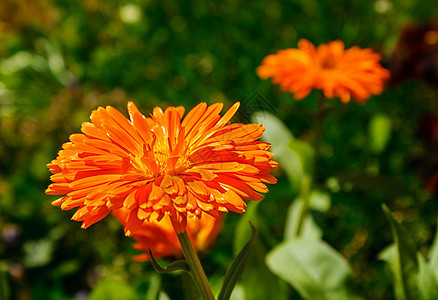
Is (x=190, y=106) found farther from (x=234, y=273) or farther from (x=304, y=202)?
(x=234, y=273)

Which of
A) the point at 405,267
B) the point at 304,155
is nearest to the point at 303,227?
the point at 304,155

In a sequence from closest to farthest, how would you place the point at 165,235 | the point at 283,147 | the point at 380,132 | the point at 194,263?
the point at 194,263, the point at 165,235, the point at 283,147, the point at 380,132

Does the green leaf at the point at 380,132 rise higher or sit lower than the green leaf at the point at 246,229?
lower

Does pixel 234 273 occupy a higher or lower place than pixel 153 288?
higher

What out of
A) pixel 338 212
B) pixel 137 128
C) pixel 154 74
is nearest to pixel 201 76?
pixel 154 74

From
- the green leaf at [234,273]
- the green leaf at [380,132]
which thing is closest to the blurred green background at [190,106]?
the green leaf at [380,132]

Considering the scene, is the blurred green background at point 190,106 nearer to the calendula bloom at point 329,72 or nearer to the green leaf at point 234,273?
the calendula bloom at point 329,72
